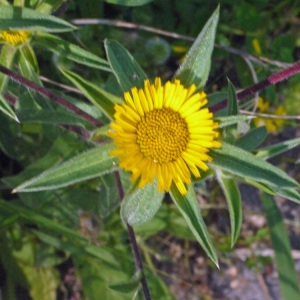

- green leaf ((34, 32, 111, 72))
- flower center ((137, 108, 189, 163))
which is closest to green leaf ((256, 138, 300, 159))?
flower center ((137, 108, 189, 163))

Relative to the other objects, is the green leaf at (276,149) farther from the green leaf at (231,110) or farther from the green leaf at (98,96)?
the green leaf at (98,96)

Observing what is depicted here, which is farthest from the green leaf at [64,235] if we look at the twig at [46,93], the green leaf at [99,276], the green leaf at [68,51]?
the green leaf at [68,51]

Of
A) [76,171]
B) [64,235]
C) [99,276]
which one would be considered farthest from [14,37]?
[99,276]

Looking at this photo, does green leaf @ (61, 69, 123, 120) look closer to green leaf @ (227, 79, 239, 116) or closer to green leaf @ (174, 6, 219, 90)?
green leaf @ (174, 6, 219, 90)

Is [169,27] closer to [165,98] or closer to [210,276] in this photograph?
[165,98]

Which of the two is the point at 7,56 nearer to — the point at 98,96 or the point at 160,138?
the point at 98,96
